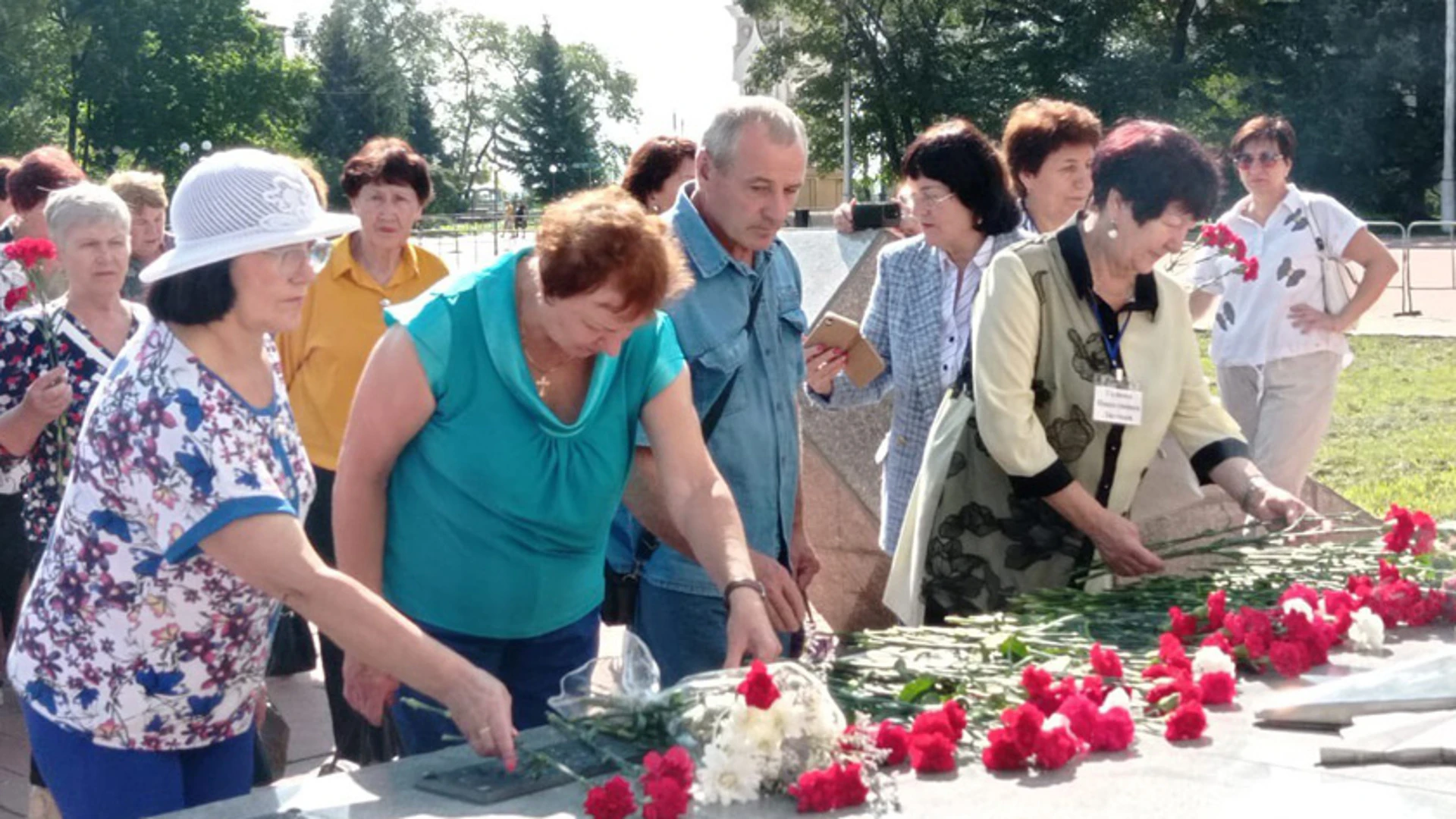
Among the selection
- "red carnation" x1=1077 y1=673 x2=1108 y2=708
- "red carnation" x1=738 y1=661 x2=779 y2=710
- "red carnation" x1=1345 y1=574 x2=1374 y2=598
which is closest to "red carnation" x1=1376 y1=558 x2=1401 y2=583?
"red carnation" x1=1345 y1=574 x2=1374 y2=598

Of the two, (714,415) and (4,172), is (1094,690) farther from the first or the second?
(4,172)

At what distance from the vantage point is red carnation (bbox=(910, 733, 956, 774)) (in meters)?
2.29

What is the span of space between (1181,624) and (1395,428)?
8625 mm

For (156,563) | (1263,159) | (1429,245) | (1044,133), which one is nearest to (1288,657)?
(156,563)

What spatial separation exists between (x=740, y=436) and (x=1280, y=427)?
119 inches

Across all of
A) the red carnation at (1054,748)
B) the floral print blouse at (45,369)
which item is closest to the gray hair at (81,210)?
the floral print blouse at (45,369)

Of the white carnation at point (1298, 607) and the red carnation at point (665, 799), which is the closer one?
the red carnation at point (665, 799)

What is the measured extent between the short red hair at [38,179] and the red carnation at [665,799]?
4.26m

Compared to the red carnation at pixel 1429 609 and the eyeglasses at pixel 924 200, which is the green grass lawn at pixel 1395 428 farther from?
the red carnation at pixel 1429 609

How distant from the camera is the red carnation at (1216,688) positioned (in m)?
2.64

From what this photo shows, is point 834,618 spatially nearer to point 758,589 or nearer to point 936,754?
point 758,589

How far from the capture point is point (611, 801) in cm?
205

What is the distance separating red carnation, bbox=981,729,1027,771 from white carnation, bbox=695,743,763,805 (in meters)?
0.32

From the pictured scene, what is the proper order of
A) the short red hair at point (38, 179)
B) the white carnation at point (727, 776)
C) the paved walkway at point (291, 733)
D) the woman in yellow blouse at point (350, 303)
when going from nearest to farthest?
the white carnation at point (727, 776), the paved walkway at point (291, 733), the woman in yellow blouse at point (350, 303), the short red hair at point (38, 179)
